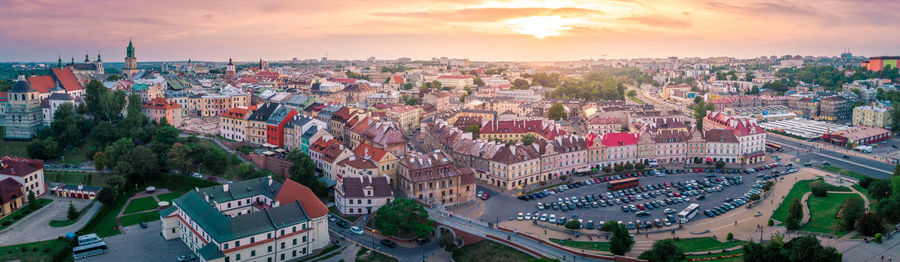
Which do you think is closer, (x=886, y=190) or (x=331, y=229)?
(x=331, y=229)

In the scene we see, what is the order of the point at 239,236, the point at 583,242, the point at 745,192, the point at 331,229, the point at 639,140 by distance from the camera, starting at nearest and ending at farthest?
the point at 239,236
the point at 583,242
the point at 331,229
the point at 745,192
the point at 639,140

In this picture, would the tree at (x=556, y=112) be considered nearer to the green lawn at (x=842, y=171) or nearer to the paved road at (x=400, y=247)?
the green lawn at (x=842, y=171)

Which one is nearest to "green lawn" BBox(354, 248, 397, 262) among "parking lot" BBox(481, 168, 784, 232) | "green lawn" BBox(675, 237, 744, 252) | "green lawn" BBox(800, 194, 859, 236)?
"parking lot" BBox(481, 168, 784, 232)

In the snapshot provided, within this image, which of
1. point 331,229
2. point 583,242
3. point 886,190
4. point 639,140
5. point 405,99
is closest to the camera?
point 583,242

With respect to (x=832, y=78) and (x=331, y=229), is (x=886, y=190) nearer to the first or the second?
(x=331, y=229)

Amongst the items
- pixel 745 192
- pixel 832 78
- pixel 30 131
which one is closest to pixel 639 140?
pixel 745 192

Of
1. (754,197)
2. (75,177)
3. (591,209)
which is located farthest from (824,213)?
(75,177)

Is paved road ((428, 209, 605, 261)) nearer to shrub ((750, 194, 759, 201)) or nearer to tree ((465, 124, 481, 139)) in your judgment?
shrub ((750, 194, 759, 201))
